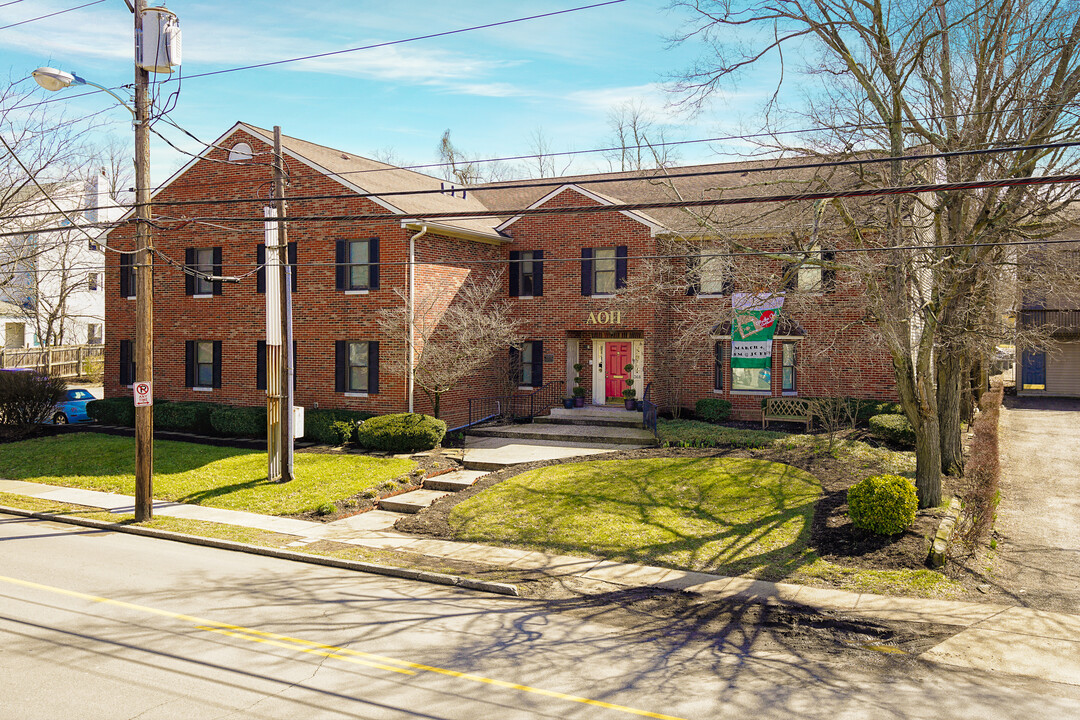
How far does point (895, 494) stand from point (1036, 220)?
652 cm

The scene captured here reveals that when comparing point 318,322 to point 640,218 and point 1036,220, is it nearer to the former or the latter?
point 640,218

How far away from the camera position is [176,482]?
746 inches

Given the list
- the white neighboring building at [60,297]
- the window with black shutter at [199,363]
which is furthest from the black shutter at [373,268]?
the white neighboring building at [60,297]

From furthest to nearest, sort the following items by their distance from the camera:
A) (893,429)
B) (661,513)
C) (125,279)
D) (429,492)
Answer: (125,279) → (893,429) → (429,492) → (661,513)

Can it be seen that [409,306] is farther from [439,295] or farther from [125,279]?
[125,279]

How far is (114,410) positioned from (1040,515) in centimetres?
2753

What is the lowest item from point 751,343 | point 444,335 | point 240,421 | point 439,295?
point 240,421

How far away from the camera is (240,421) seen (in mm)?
→ 23781

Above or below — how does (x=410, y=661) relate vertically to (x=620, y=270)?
below

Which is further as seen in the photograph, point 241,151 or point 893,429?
point 241,151

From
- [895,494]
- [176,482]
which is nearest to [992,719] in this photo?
[895,494]

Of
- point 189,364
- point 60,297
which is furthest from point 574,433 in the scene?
point 60,297

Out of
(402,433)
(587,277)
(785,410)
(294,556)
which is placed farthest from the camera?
(587,277)

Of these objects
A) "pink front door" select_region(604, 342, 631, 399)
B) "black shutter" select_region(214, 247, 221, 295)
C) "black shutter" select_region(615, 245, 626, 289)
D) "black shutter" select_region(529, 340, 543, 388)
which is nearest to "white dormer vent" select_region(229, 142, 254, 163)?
"black shutter" select_region(214, 247, 221, 295)
